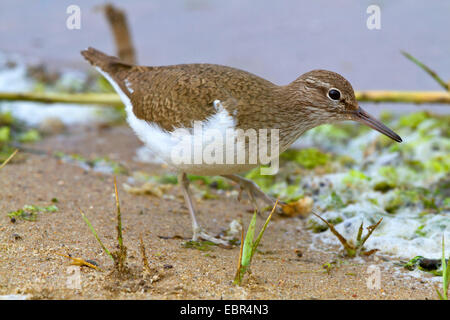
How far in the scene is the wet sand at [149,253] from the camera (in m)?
3.44

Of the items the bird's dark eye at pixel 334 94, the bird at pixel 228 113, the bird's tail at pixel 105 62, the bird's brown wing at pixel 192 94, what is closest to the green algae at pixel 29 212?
the bird at pixel 228 113

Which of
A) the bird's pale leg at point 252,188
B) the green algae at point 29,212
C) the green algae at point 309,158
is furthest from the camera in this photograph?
the green algae at point 309,158

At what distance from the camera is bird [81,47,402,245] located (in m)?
4.29

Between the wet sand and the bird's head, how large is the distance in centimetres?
118

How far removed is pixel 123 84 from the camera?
5488 millimetres

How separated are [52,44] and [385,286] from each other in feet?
30.2

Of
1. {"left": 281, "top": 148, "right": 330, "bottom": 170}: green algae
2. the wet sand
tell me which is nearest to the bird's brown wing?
the wet sand

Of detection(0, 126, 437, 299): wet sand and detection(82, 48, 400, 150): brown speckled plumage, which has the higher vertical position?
detection(82, 48, 400, 150): brown speckled plumage

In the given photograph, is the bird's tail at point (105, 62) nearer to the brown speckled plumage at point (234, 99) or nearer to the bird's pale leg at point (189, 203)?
the brown speckled plumage at point (234, 99)

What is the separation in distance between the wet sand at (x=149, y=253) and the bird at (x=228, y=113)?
1.59ft

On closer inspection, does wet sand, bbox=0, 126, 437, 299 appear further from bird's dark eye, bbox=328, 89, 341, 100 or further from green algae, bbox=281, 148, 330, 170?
bird's dark eye, bbox=328, 89, 341, 100

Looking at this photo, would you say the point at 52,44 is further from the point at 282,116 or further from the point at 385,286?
the point at 385,286

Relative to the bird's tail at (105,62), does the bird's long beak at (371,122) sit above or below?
below

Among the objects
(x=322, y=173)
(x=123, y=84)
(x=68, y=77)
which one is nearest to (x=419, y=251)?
(x=322, y=173)
